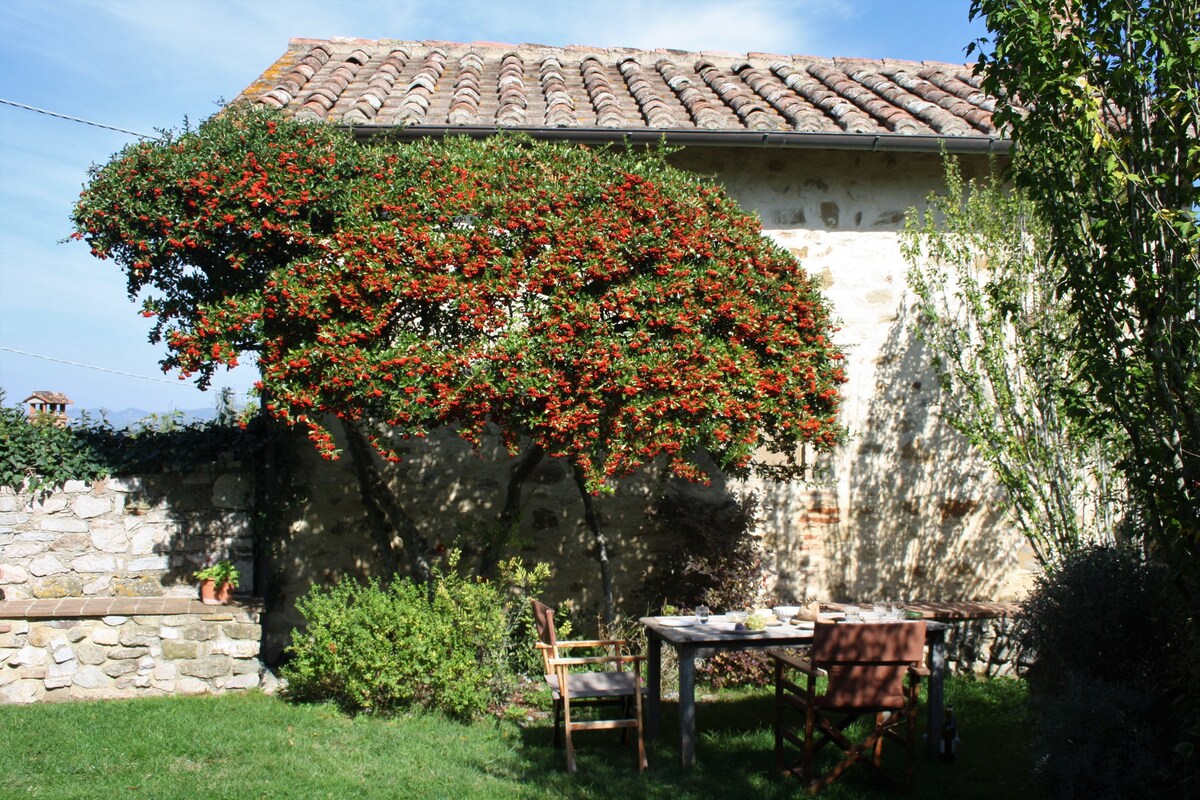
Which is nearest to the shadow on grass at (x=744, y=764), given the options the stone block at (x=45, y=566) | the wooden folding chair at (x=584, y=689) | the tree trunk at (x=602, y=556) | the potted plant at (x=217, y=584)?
the wooden folding chair at (x=584, y=689)

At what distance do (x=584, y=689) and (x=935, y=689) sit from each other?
191cm

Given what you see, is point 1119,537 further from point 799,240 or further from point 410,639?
point 410,639

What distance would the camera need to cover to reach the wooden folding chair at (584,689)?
5254 millimetres

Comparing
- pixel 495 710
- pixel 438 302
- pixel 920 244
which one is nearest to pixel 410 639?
pixel 495 710

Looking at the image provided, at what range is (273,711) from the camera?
20.0ft

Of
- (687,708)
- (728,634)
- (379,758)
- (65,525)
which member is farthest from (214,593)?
(728,634)

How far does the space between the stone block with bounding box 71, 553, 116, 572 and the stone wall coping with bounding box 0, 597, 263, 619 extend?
8.3 inches

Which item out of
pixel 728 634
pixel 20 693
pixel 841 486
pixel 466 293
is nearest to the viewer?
pixel 728 634

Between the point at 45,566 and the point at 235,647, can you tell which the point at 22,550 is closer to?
the point at 45,566

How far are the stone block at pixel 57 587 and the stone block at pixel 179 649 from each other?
86 cm

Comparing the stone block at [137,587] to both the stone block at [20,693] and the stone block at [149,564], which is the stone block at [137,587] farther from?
the stone block at [20,693]

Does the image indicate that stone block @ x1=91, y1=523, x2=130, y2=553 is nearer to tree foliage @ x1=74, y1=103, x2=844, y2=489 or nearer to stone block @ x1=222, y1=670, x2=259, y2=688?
stone block @ x1=222, y1=670, x2=259, y2=688

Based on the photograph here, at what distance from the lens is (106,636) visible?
21.1 ft

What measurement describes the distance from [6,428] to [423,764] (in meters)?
3.86
